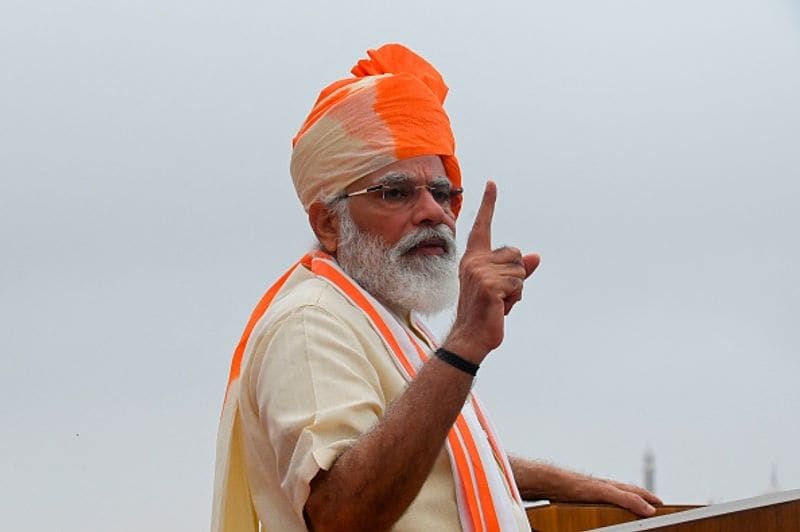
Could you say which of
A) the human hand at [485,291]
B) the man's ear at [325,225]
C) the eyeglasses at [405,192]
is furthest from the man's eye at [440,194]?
the human hand at [485,291]

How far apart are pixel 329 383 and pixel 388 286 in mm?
333

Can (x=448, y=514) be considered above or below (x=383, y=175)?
below

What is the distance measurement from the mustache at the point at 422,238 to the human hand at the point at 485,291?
0.39 metres

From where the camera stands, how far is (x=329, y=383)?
2.16 metres

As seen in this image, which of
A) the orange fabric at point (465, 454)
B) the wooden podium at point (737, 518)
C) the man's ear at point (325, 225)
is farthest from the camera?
the man's ear at point (325, 225)

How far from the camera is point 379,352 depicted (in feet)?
7.62

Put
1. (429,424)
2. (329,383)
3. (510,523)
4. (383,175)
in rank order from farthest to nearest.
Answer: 1. (383,175)
2. (510,523)
3. (329,383)
4. (429,424)

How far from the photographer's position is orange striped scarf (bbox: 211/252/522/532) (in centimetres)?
226

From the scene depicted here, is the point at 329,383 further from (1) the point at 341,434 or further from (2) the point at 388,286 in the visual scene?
(2) the point at 388,286

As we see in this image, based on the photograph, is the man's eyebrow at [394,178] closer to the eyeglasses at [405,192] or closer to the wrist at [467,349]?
the eyeglasses at [405,192]

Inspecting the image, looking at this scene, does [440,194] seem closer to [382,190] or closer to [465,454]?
[382,190]

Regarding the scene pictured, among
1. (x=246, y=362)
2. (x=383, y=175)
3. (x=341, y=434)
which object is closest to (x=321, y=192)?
(x=383, y=175)

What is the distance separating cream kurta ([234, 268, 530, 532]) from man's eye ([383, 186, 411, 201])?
0.60 ft

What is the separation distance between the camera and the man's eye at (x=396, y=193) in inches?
97.7
